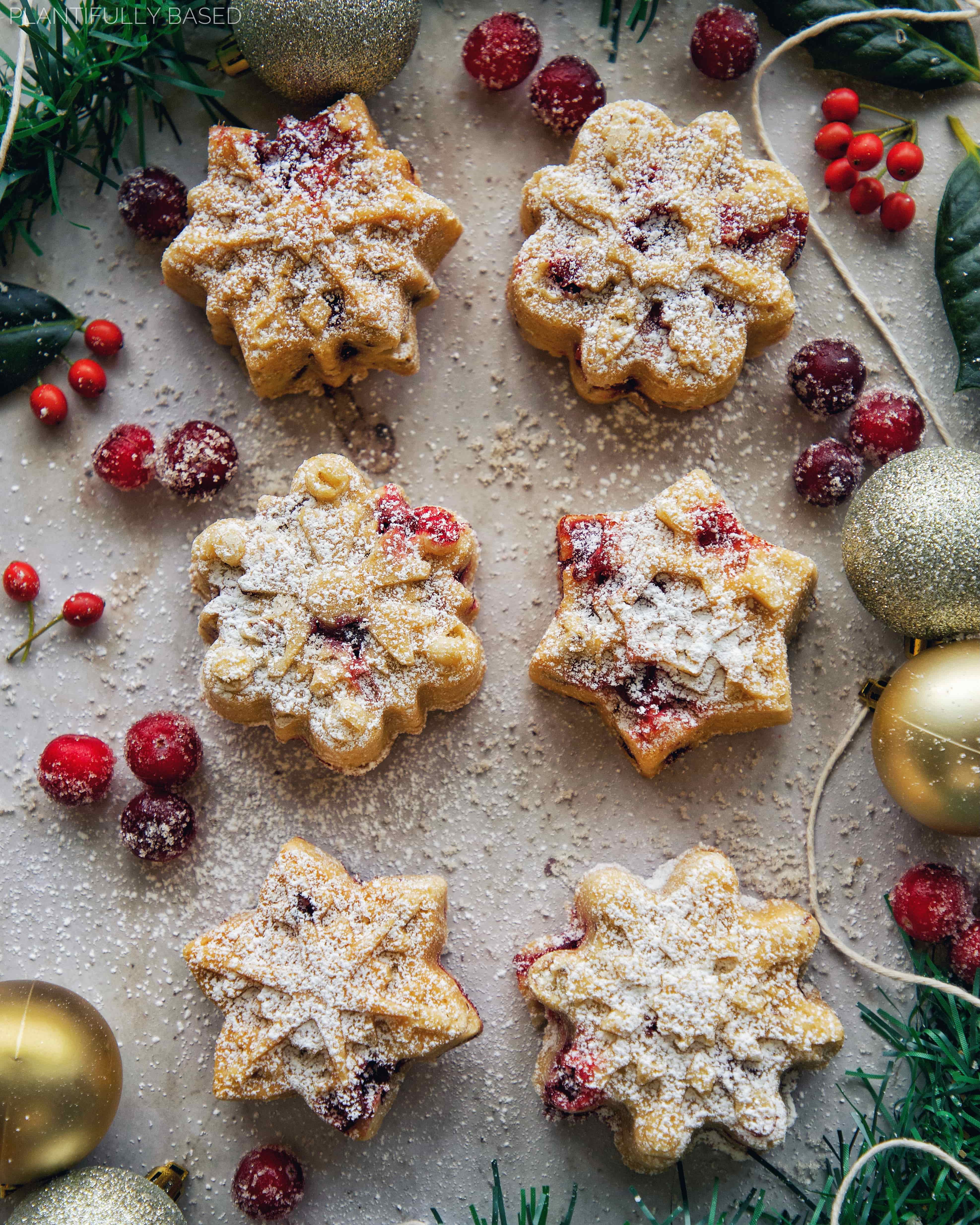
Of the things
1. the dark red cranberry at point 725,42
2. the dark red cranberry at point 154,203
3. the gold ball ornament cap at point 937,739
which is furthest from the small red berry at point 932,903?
the dark red cranberry at point 154,203

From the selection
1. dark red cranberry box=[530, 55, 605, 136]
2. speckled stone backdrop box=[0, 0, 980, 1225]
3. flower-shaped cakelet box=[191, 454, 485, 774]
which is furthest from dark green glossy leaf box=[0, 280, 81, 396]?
dark red cranberry box=[530, 55, 605, 136]

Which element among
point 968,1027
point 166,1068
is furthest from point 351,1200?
point 968,1027

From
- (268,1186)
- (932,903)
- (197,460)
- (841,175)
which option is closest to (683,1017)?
(932,903)

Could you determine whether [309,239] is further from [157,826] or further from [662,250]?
[157,826]

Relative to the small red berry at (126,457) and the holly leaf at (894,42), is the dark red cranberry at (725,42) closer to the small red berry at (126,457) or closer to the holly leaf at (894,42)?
the holly leaf at (894,42)

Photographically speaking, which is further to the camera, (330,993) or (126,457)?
(126,457)

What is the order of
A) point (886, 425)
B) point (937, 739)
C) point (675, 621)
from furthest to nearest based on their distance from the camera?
point (886, 425) → point (675, 621) → point (937, 739)
